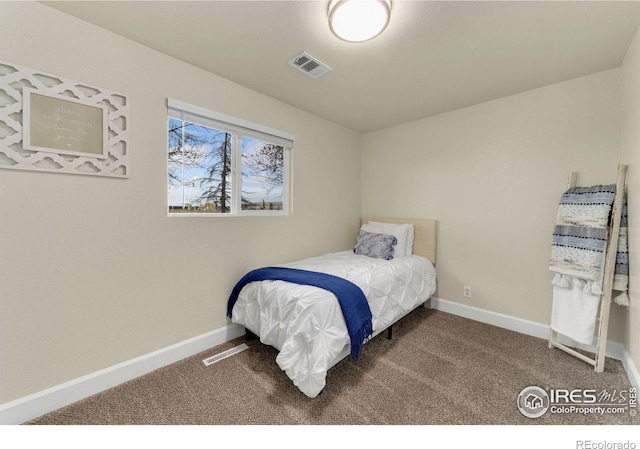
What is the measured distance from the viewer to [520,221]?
2537 mm

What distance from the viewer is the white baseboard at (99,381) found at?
1.44m

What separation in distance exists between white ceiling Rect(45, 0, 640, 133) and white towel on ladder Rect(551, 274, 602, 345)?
1.73m

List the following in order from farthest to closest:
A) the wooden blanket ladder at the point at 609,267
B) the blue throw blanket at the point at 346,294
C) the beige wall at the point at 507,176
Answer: the beige wall at the point at 507,176 < the wooden blanket ladder at the point at 609,267 < the blue throw blanket at the point at 346,294

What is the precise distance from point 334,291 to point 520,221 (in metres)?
2.07

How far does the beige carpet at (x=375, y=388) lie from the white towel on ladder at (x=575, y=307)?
0.76 feet

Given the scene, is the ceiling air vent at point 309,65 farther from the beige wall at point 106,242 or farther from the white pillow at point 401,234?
the white pillow at point 401,234

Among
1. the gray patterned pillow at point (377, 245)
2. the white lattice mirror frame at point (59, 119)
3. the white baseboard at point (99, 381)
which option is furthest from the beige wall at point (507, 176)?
the white lattice mirror frame at point (59, 119)

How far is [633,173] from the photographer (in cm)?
176

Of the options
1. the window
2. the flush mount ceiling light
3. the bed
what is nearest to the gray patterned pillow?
the bed

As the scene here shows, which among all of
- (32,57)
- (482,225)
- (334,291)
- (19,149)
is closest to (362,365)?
(334,291)

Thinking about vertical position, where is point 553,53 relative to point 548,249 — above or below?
above

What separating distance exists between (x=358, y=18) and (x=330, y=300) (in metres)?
1.71
